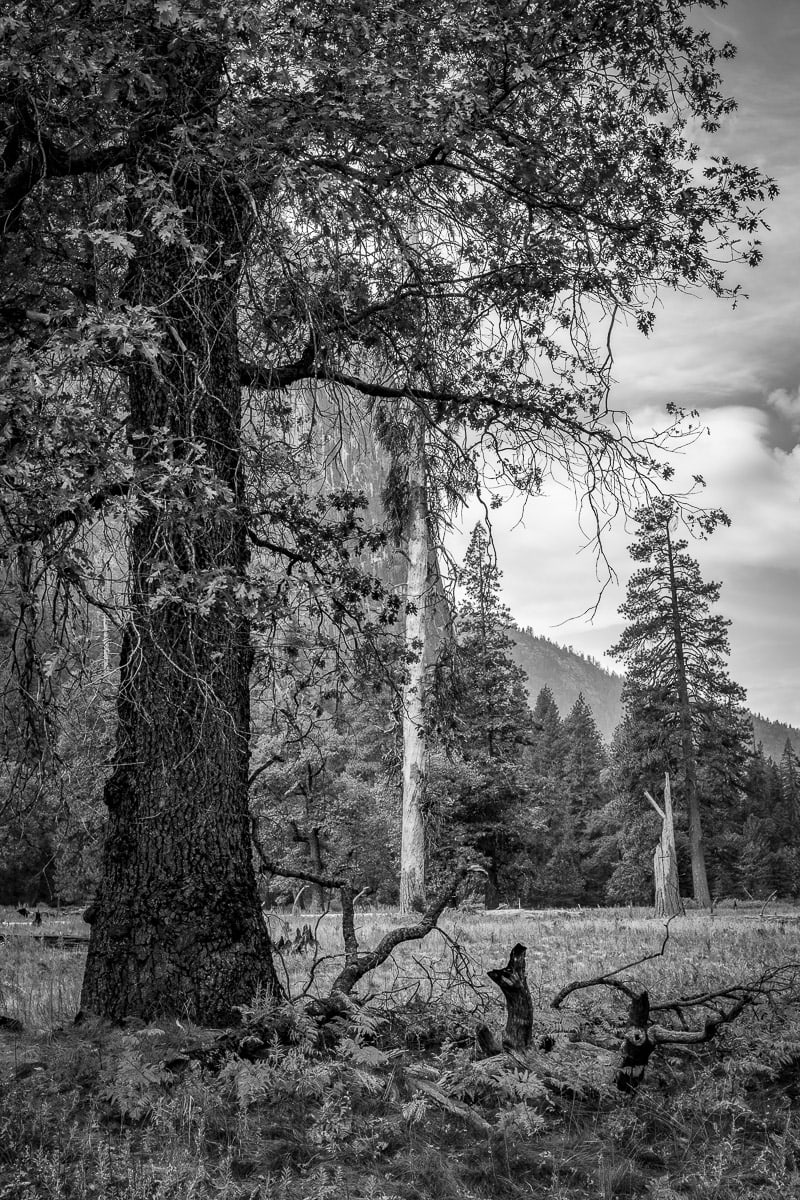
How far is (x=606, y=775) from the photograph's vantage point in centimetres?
4881

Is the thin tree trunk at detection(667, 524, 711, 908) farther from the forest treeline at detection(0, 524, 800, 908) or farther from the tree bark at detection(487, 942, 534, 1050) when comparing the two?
the tree bark at detection(487, 942, 534, 1050)

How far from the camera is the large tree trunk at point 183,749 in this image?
15.1 ft

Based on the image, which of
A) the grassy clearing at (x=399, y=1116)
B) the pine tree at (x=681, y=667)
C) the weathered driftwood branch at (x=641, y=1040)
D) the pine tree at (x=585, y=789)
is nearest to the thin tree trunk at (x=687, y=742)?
the pine tree at (x=681, y=667)

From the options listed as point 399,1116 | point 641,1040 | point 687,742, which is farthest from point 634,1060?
point 687,742

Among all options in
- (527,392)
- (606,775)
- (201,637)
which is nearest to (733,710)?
(606,775)

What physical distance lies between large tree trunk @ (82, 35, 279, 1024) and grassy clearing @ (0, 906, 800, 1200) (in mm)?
379

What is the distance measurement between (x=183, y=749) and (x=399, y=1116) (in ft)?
7.28

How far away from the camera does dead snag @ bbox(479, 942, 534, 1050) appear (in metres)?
4.12

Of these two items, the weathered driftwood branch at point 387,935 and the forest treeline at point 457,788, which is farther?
the forest treeline at point 457,788

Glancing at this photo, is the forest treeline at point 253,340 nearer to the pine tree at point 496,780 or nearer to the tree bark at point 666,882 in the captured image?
the tree bark at point 666,882

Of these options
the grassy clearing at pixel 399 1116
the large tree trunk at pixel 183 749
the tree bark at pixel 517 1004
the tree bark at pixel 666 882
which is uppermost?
the large tree trunk at pixel 183 749

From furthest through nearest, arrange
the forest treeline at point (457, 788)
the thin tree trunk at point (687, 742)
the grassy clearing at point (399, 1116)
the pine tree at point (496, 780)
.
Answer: the thin tree trunk at point (687, 742)
the pine tree at point (496, 780)
the forest treeline at point (457, 788)
the grassy clearing at point (399, 1116)

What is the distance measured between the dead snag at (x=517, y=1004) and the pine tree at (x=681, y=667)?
2938cm

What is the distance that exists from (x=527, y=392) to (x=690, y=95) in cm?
221
